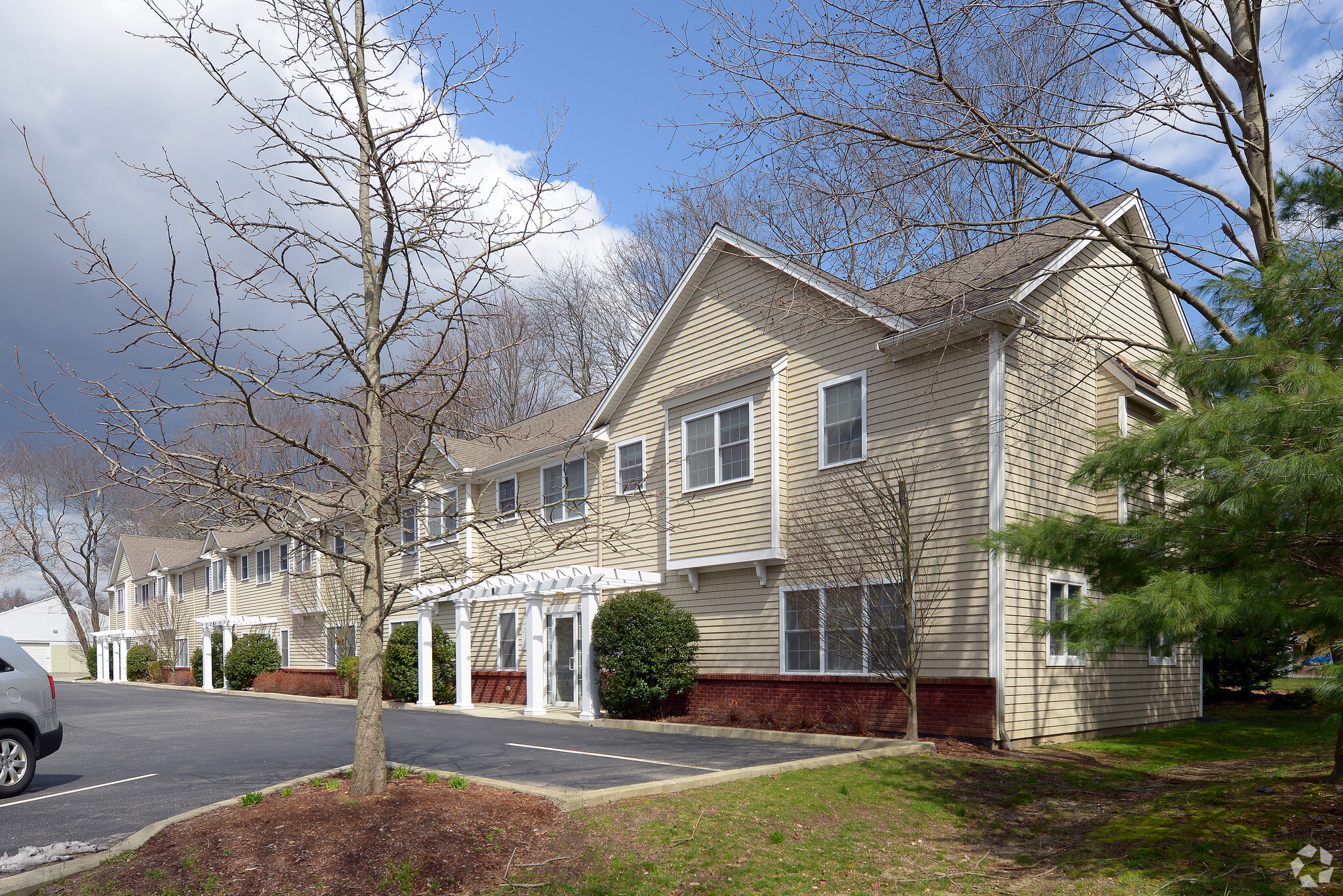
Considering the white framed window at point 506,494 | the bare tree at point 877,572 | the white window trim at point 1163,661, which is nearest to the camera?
the bare tree at point 877,572

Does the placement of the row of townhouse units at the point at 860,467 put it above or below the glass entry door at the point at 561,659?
above

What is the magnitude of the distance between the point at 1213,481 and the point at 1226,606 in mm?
876

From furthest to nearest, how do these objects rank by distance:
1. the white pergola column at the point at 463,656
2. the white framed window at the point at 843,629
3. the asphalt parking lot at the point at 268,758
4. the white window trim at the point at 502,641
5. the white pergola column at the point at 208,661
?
the white pergola column at the point at 208,661
the white pergola column at the point at 463,656
the white window trim at the point at 502,641
the white framed window at the point at 843,629
the asphalt parking lot at the point at 268,758

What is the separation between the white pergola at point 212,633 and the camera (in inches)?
1401

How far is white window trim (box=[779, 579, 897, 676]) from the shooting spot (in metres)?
13.5

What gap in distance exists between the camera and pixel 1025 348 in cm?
1384

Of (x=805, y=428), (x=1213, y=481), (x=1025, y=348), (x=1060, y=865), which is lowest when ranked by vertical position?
(x=1060, y=865)

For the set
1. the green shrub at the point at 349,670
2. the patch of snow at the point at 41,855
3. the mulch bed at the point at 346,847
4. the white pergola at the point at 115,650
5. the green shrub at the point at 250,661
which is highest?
the mulch bed at the point at 346,847

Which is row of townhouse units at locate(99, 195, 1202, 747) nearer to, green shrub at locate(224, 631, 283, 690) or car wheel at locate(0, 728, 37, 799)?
car wheel at locate(0, 728, 37, 799)

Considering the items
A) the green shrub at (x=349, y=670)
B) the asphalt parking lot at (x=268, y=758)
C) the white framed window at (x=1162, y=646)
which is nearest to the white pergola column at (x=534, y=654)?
the asphalt parking lot at (x=268, y=758)

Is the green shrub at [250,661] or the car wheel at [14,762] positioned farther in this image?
the green shrub at [250,661]

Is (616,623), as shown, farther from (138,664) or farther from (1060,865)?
(138,664)

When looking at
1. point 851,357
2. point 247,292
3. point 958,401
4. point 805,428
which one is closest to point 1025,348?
point 958,401

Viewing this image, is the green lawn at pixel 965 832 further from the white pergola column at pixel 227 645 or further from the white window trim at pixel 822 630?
the white pergola column at pixel 227 645
